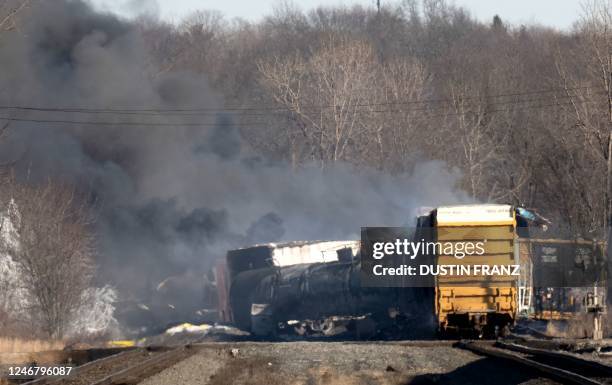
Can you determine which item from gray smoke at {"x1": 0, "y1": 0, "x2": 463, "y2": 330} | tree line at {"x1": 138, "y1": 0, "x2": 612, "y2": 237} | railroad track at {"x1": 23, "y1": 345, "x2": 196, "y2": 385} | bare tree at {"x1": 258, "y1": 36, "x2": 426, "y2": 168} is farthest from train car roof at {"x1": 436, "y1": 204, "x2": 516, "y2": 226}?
bare tree at {"x1": 258, "y1": 36, "x2": 426, "y2": 168}

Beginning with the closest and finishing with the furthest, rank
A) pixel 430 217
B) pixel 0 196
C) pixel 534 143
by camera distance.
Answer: pixel 430 217, pixel 0 196, pixel 534 143

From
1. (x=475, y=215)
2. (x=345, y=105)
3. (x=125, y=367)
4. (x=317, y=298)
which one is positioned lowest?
(x=125, y=367)

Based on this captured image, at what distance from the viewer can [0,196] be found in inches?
1449

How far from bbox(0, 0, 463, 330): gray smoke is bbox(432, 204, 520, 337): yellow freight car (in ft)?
66.1

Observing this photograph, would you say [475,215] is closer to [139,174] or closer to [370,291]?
[370,291]

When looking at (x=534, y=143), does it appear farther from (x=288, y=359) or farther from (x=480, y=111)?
(x=288, y=359)

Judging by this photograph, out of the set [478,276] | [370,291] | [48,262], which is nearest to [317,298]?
[370,291]

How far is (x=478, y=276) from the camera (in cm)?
2358

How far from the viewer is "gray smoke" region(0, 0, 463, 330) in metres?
48.0

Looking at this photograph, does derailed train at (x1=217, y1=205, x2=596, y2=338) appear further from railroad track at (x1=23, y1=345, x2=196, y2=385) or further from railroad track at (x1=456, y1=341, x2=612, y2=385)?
railroad track at (x1=23, y1=345, x2=196, y2=385)

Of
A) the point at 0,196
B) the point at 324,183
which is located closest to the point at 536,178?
the point at 324,183

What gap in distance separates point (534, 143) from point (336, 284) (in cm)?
2953

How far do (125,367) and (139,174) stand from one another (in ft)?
123

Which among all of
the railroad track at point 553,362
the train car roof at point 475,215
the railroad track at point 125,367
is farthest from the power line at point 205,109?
the railroad track at point 125,367
